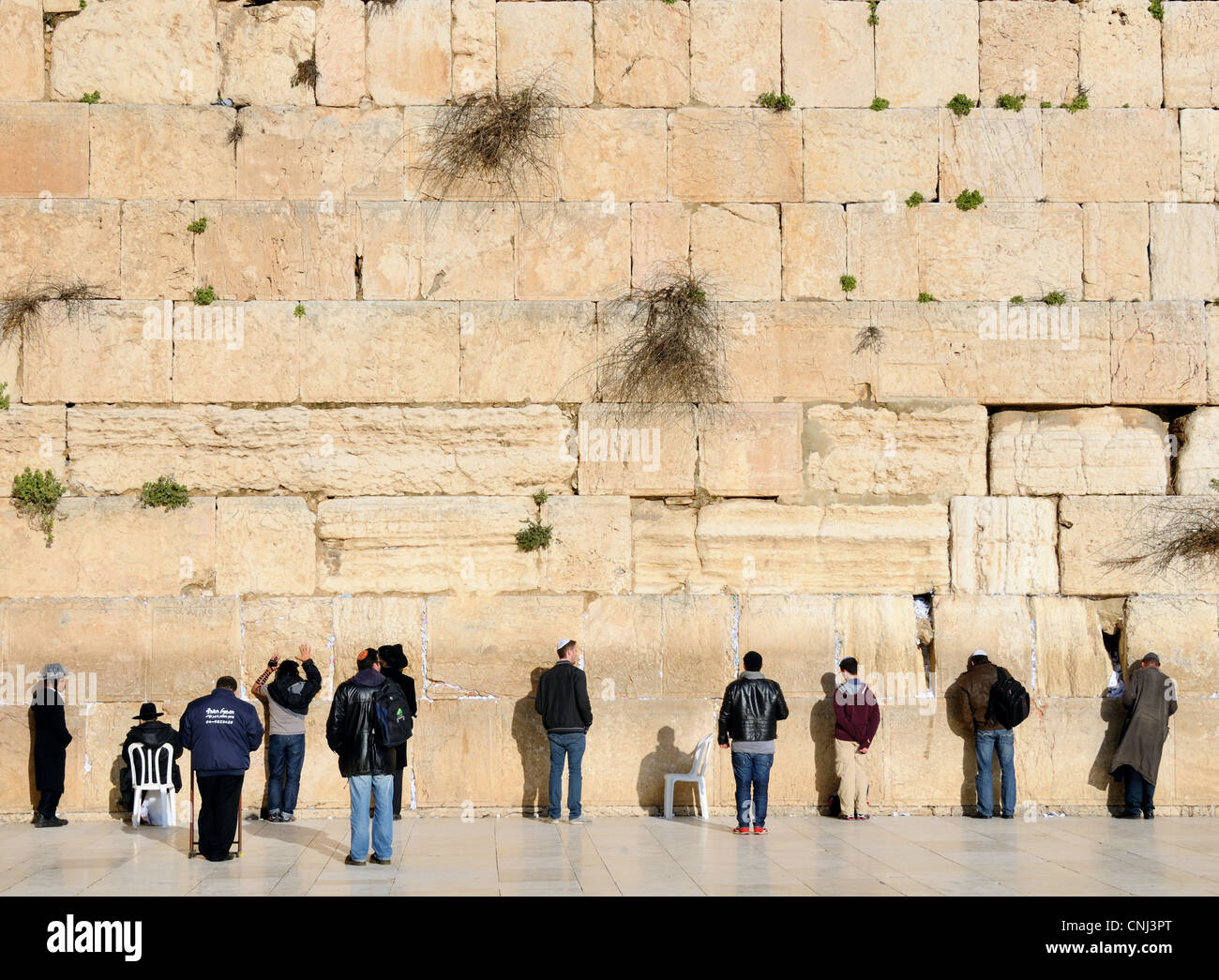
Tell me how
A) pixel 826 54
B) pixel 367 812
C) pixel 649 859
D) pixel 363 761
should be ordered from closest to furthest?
pixel 363 761
pixel 367 812
pixel 649 859
pixel 826 54

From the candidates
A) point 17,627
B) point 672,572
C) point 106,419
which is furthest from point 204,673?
point 672,572

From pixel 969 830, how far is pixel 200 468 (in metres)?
7.23

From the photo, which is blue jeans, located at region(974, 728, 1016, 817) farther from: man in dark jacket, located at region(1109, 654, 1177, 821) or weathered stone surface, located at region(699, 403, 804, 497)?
weathered stone surface, located at region(699, 403, 804, 497)

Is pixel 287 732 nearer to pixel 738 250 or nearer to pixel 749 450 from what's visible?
pixel 749 450

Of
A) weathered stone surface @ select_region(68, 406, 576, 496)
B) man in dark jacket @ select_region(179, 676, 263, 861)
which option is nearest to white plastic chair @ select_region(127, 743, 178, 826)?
man in dark jacket @ select_region(179, 676, 263, 861)

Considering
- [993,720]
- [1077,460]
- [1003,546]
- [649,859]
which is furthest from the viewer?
[1077,460]

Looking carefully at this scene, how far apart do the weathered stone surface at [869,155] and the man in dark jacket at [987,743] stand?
4385 mm

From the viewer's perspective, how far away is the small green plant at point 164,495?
1169 cm

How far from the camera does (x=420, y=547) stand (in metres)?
11.8

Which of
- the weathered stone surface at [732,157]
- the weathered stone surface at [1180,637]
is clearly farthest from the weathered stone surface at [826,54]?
the weathered stone surface at [1180,637]

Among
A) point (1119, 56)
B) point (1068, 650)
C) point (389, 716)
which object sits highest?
point (1119, 56)

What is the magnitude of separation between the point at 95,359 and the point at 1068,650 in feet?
29.8

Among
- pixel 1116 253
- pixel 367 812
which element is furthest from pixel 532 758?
pixel 1116 253

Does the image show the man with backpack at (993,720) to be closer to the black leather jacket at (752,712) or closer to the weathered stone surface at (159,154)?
the black leather jacket at (752,712)
